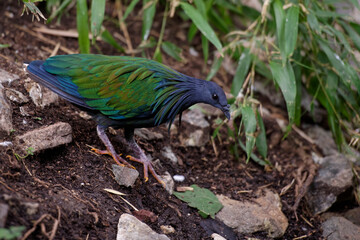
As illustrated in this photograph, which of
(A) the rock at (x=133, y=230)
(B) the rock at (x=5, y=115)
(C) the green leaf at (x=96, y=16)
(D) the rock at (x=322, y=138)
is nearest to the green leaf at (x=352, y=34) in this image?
(D) the rock at (x=322, y=138)

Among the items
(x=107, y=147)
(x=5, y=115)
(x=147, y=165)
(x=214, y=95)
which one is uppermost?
(x=214, y=95)

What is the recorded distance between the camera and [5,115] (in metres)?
3.28

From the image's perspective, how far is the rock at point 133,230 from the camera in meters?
2.89

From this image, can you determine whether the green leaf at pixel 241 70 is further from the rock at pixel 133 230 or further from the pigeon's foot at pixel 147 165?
the rock at pixel 133 230

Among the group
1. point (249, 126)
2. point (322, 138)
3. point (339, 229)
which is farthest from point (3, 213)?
point (322, 138)

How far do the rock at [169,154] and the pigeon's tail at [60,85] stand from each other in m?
0.97

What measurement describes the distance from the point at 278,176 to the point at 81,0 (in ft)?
8.46

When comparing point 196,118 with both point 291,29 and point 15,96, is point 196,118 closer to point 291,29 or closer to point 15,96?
point 291,29

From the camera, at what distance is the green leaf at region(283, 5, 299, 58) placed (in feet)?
13.3

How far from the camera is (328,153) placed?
5.16m

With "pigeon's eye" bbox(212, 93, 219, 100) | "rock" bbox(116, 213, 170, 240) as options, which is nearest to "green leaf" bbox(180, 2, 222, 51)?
"pigeon's eye" bbox(212, 93, 219, 100)

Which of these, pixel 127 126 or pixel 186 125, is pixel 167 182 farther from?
pixel 186 125

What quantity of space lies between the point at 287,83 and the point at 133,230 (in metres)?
2.01

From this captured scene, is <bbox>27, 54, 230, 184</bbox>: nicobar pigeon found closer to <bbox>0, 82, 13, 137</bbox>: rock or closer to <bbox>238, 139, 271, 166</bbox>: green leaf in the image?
<bbox>0, 82, 13, 137</bbox>: rock
